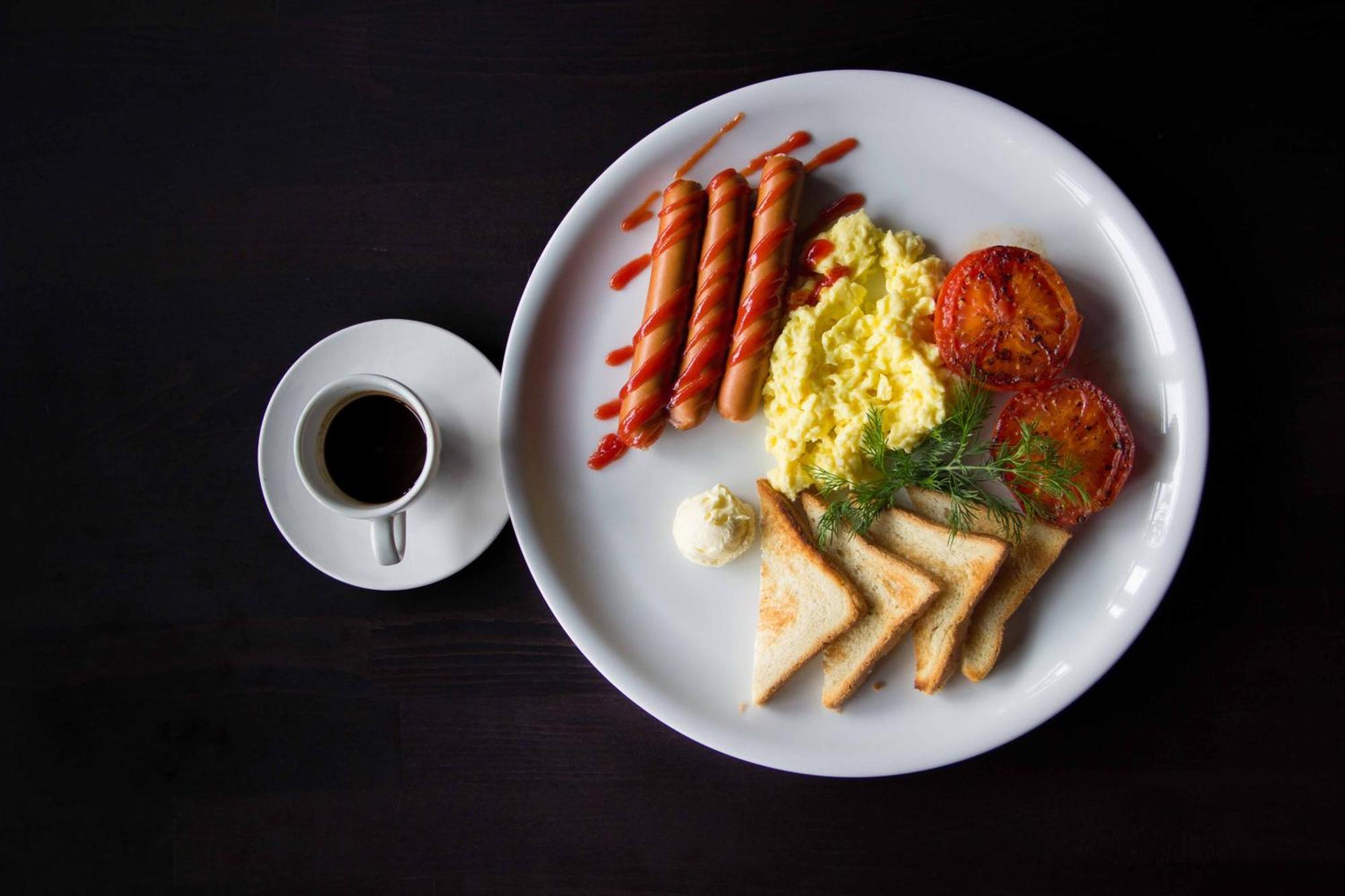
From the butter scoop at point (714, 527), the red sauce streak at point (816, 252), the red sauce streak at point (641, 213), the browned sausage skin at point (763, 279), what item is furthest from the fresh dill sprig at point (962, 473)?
the red sauce streak at point (641, 213)

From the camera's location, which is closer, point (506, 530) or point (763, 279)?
point (763, 279)

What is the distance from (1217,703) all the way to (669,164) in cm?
211

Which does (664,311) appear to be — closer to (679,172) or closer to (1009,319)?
(679,172)

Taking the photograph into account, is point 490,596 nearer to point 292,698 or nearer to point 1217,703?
point 292,698

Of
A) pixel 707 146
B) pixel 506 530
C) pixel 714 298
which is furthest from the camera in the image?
pixel 506 530

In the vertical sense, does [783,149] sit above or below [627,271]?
above

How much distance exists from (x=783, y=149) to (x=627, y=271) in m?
0.53

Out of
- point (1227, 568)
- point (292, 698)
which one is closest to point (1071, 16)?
point (1227, 568)

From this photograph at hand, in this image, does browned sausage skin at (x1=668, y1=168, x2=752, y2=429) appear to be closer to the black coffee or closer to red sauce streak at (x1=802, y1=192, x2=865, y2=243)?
red sauce streak at (x1=802, y1=192, x2=865, y2=243)

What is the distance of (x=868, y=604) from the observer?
225cm

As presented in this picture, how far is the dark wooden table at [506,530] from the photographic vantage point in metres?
2.37

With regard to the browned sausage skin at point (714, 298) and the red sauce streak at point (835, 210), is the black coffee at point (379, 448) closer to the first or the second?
the browned sausage skin at point (714, 298)

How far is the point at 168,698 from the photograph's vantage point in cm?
254

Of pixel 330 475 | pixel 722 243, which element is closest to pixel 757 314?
pixel 722 243
